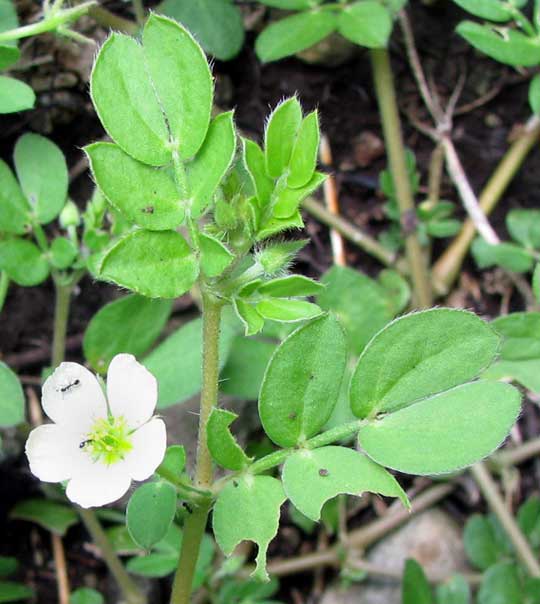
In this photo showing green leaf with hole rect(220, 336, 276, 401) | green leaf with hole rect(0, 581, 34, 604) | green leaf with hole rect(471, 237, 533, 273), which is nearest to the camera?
green leaf with hole rect(220, 336, 276, 401)

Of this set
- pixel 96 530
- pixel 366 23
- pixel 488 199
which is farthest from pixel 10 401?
pixel 488 199

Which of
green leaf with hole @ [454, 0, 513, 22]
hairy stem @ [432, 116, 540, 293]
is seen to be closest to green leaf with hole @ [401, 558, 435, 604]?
hairy stem @ [432, 116, 540, 293]

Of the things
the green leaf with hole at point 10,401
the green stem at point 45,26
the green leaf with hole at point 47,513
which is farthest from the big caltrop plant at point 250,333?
the green leaf with hole at point 47,513

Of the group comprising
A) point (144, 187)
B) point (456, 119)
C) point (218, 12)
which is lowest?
point (456, 119)

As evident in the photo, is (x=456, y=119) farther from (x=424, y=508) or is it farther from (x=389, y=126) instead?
(x=424, y=508)

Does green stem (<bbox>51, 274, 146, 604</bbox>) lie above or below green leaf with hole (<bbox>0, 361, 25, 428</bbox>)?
below

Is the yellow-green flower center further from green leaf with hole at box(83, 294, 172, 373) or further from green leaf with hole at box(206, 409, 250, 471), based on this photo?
green leaf with hole at box(83, 294, 172, 373)

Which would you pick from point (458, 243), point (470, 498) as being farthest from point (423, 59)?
point (470, 498)
